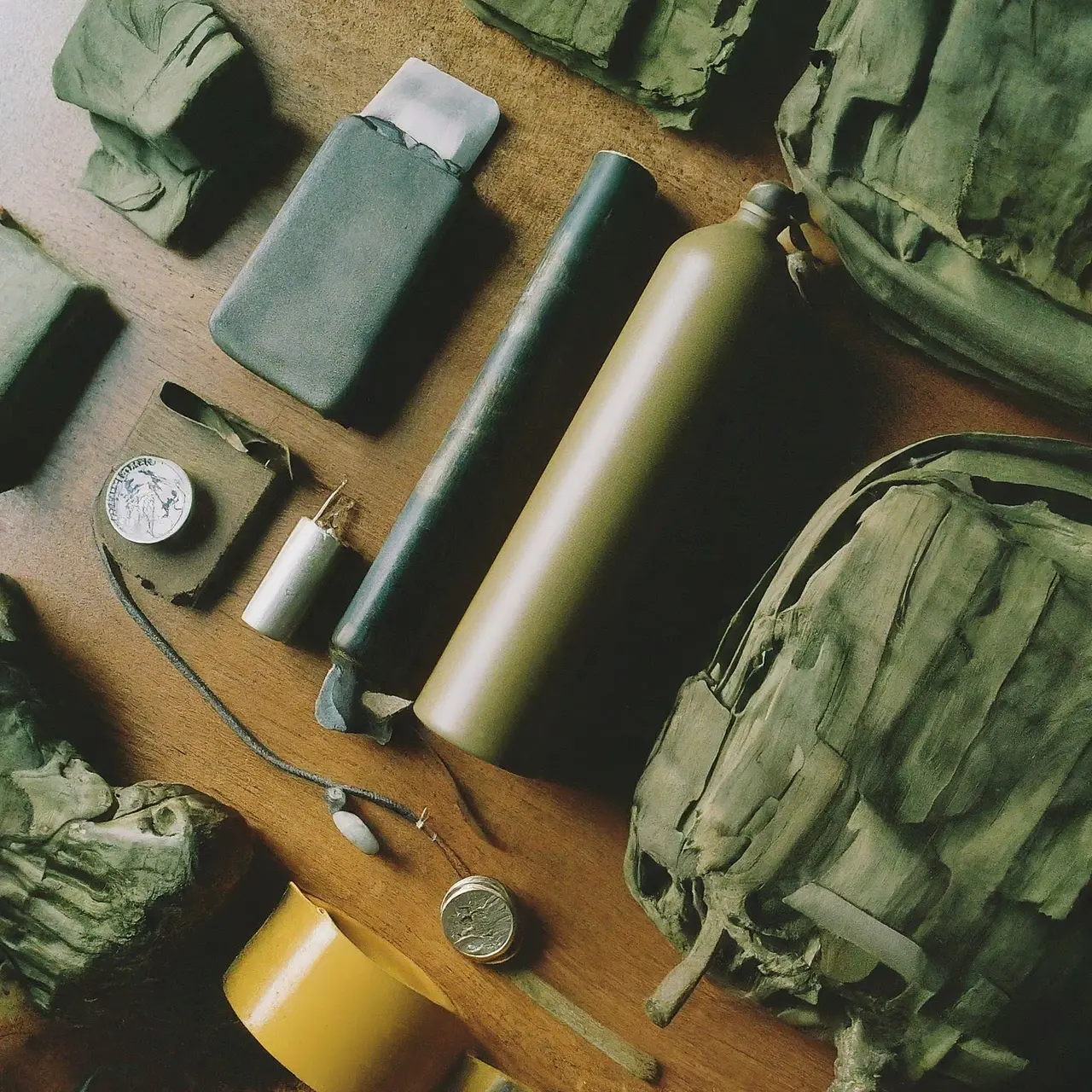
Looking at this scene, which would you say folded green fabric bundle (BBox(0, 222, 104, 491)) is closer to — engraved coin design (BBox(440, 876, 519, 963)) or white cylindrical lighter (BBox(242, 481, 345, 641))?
white cylindrical lighter (BBox(242, 481, 345, 641))

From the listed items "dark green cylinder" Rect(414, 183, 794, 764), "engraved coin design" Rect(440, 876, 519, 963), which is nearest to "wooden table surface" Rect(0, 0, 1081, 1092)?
"engraved coin design" Rect(440, 876, 519, 963)

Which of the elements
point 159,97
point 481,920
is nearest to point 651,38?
point 159,97

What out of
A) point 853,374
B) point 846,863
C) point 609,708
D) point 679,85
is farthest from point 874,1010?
point 679,85

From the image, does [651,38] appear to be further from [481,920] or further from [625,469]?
[481,920]

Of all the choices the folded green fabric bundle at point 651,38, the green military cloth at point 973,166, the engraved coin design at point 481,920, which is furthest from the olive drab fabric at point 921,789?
the folded green fabric bundle at point 651,38

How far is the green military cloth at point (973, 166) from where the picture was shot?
73 cm

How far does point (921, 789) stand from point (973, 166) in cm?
53

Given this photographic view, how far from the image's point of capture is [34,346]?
0.99 metres

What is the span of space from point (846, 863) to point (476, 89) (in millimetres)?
889

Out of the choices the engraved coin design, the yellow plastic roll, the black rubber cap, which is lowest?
the yellow plastic roll

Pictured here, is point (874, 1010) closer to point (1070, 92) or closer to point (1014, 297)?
point (1014, 297)

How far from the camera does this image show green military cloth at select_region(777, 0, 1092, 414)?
729 mm

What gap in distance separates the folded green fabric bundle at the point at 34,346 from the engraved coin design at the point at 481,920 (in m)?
0.72

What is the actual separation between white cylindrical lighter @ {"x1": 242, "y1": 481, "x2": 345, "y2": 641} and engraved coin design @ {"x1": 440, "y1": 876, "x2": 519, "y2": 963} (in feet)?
1.15
